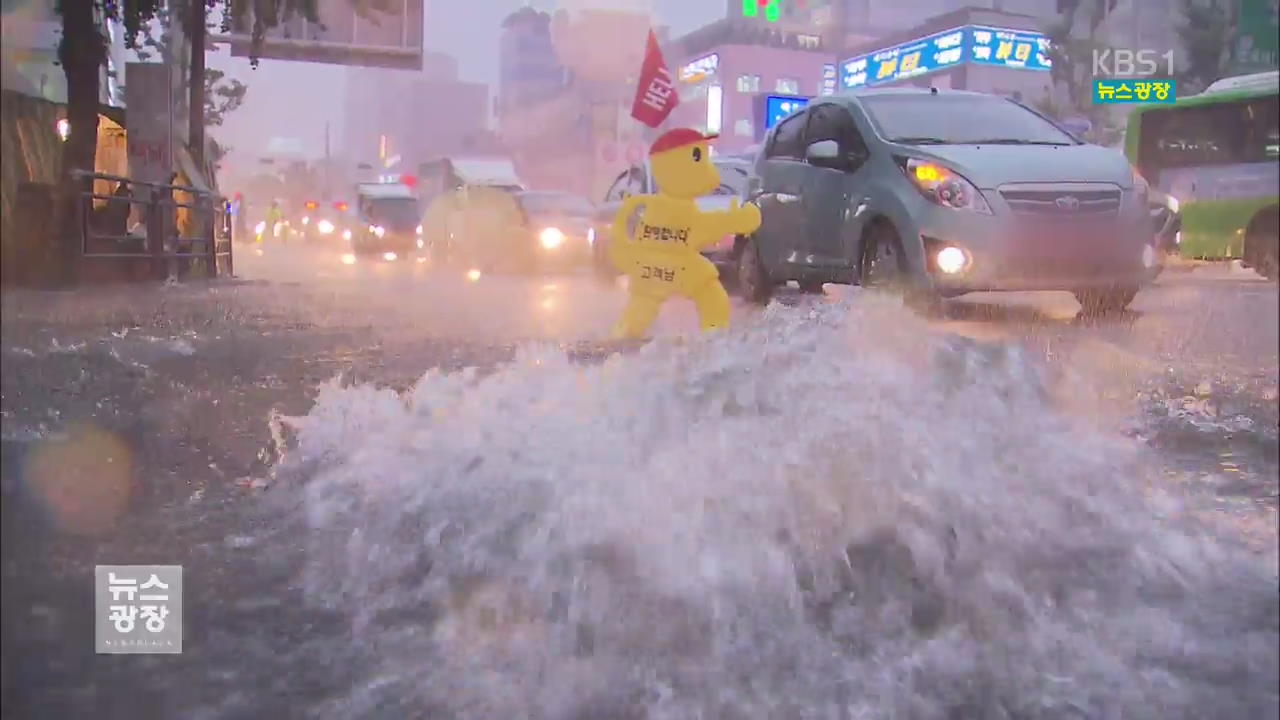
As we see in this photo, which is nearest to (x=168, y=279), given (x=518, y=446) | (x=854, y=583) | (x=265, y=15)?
(x=265, y=15)

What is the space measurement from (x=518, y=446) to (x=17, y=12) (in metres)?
1.06

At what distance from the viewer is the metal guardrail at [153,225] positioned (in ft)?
6.79

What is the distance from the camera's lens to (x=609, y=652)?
1.48 m

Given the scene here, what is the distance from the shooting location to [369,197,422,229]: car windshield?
2994 millimetres

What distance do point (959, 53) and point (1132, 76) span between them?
0.94 ft

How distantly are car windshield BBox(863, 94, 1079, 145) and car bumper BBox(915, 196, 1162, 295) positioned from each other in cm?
18

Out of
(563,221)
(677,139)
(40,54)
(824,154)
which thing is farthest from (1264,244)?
(40,54)

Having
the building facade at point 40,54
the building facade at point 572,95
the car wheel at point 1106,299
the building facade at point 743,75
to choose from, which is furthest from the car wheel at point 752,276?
the building facade at point 40,54

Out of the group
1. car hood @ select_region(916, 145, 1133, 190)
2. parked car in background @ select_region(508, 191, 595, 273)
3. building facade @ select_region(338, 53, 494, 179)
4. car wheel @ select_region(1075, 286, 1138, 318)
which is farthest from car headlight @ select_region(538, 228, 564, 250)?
car wheel @ select_region(1075, 286, 1138, 318)

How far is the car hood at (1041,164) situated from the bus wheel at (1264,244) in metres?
0.24

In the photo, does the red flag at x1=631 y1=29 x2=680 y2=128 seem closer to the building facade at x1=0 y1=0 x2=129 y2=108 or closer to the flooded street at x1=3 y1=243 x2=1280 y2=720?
the flooded street at x1=3 y1=243 x2=1280 y2=720

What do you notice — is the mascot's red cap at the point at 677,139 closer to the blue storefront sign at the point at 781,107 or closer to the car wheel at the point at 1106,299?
the blue storefront sign at the point at 781,107

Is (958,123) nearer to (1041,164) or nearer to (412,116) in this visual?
(1041,164)

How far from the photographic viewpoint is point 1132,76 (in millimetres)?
1731
